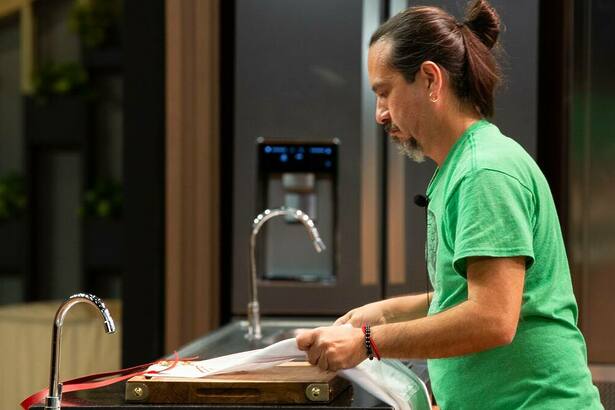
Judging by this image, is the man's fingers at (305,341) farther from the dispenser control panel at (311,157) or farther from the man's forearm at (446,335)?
the dispenser control panel at (311,157)

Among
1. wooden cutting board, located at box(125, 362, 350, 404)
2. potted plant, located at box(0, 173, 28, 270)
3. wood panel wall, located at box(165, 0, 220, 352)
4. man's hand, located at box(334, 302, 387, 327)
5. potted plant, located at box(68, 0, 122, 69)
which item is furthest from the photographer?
potted plant, located at box(0, 173, 28, 270)

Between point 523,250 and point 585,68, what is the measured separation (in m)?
1.73

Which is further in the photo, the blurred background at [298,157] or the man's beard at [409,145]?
the blurred background at [298,157]

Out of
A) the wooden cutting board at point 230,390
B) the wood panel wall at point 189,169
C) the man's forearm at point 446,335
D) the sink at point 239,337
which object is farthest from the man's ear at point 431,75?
the wood panel wall at point 189,169

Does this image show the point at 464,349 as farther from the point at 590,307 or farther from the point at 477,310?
the point at 590,307

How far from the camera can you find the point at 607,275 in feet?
9.53

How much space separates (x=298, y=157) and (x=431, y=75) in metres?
1.50

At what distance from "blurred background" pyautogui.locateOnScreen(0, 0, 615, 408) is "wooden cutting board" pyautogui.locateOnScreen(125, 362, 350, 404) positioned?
139 centimetres

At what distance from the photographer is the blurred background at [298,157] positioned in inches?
114

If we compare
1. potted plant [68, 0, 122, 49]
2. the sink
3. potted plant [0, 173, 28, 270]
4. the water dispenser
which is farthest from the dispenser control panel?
potted plant [0, 173, 28, 270]

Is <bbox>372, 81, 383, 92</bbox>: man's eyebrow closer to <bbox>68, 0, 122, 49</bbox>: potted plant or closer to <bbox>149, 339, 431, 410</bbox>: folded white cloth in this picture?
<bbox>149, 339, 431, 410</bbox>: folded white cloth

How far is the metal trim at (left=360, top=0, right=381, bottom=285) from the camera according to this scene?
9.63ft

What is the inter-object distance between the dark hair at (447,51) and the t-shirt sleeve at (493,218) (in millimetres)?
194

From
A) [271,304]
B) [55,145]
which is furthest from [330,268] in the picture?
[55,145]
